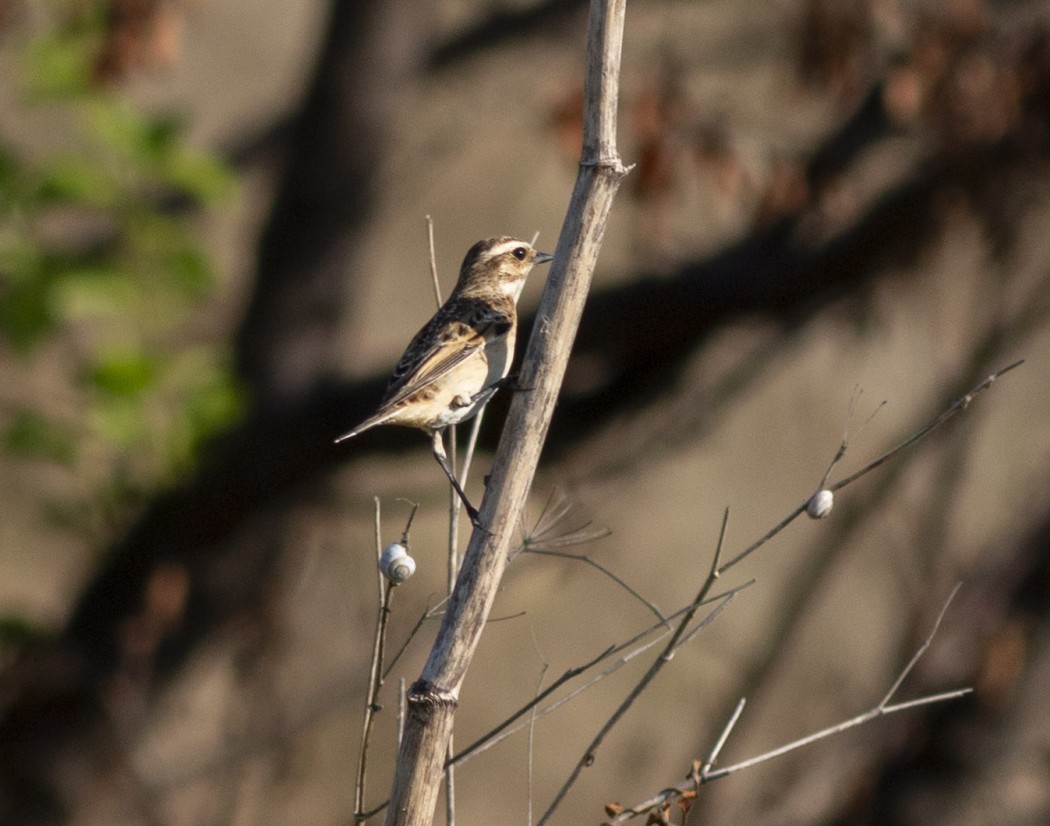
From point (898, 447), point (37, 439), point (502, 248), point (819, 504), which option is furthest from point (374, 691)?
point (37, 439)

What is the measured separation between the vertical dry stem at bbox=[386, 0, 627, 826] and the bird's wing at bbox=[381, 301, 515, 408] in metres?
1.10

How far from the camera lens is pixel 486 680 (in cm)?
1202

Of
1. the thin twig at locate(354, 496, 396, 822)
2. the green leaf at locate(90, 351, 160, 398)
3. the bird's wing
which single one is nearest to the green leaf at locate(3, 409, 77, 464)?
the green leaf at locate(90, 351, 160, 398)

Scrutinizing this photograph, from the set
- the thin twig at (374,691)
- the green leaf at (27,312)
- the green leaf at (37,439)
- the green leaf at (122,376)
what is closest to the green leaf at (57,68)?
the green leaf at (27,312)

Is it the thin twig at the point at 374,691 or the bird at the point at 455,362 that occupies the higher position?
the bird at the point at 455,362

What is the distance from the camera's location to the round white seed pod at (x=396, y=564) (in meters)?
2.50

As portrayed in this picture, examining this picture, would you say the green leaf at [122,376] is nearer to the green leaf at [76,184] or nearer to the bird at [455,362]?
the green leaf at [76,184]

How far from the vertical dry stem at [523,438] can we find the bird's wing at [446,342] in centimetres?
110

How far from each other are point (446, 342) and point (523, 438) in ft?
4.27

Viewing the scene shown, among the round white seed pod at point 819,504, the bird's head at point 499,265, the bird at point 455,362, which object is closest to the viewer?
the round white seed pod at point 819,504

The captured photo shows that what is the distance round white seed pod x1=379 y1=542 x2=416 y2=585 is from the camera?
8.21ft

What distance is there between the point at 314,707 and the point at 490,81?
492 centimetres

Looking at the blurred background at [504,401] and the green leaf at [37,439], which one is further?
the blurred background at [504,401]

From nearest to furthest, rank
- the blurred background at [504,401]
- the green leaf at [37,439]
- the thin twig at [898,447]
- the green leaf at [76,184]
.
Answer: the thin twig at [898,447]
the green leaf at [76,184]
the green leaf at [37,439]
the blurred background at [504,401]
